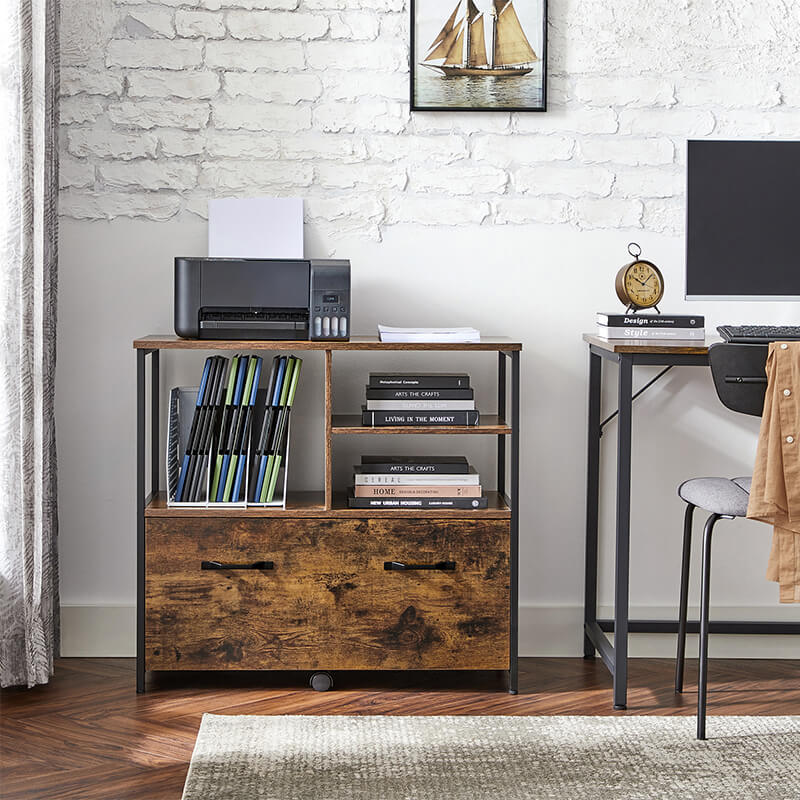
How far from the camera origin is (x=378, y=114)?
2.80 meters

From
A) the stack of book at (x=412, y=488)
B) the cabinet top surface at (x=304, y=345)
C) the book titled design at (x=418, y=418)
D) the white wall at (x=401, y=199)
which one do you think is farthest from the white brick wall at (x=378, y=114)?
the stack of book at (x=412, y=488)

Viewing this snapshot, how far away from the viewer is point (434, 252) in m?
2.84

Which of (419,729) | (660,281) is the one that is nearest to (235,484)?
(419,729)

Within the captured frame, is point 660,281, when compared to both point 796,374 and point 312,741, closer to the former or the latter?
point 796,374

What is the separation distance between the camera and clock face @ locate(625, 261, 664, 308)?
2.65 metres

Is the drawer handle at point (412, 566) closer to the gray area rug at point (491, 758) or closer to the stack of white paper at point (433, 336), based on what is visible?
the gray area rug at point (491, 758)

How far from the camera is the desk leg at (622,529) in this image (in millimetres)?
2350

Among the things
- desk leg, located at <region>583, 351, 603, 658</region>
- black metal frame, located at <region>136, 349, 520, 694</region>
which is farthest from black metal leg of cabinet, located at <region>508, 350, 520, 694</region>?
desk leg, located at <region>583, 351, 603, 658</region>

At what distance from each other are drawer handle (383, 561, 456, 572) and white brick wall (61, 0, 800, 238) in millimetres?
936

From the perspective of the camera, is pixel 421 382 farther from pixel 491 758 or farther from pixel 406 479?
pixel 491 758

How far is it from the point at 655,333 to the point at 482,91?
33.4 inches

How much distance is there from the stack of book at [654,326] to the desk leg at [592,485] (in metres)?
0.29

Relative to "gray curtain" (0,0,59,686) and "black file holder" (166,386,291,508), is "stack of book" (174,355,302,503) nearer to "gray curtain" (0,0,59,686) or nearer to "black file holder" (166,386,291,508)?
"black file holder" (166,386,291,508)

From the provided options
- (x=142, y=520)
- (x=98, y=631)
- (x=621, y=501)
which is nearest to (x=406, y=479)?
(x=621, y=501)
